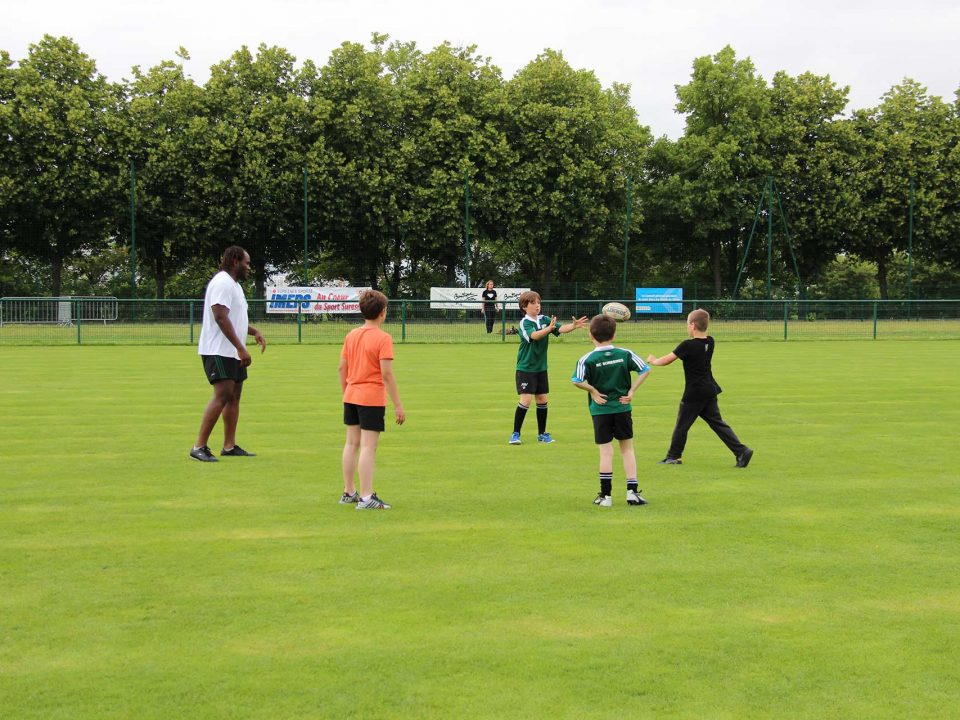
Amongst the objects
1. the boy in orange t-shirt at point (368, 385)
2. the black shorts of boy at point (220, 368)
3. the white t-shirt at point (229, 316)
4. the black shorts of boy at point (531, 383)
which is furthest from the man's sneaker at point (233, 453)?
the black shorts of boy at point (531, 383)

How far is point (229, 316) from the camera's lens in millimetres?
9578

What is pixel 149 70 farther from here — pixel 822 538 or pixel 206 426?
pixel 822 538

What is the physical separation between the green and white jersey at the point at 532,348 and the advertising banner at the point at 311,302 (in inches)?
857

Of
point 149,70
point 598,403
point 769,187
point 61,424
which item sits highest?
point 149,70

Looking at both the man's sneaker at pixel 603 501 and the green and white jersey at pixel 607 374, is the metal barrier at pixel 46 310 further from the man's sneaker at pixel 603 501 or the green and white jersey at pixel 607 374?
the man's sneaker at pixel 603 501

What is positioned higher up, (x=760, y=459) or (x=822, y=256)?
(x=822, y=256)

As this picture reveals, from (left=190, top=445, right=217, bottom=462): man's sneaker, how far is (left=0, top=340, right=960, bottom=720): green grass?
0.16 metres

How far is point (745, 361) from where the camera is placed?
23.9 meters

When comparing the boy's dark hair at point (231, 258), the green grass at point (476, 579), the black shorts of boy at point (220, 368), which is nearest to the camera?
the green grass at point (476, 579)

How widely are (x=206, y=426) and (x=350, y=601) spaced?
4769 millimetres

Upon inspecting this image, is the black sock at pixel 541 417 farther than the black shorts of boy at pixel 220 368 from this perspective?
Yes

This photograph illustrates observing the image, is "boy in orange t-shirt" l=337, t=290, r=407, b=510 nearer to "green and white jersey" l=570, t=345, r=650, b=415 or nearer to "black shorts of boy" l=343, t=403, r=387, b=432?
"black shorts of boy" l=343, t=403, r=387, b=432

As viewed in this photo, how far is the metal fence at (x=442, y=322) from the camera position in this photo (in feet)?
104

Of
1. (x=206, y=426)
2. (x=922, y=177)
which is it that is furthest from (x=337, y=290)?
→ (x=922, y=177)
